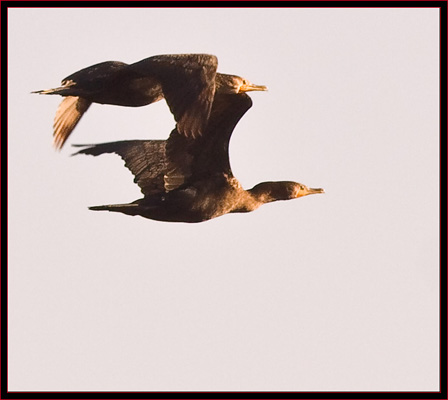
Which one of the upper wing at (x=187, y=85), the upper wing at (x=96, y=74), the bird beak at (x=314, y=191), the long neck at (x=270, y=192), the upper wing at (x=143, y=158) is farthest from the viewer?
the bird beak at (x=314, y=191)

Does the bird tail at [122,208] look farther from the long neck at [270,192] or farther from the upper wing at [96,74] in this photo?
the long neck at [270,192]

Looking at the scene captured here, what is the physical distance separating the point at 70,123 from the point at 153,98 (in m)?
1.59

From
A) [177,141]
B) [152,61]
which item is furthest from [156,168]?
[152,61]

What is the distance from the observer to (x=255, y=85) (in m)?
16.7

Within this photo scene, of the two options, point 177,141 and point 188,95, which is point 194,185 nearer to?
point 177,141

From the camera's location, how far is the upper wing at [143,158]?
1727 centimetres

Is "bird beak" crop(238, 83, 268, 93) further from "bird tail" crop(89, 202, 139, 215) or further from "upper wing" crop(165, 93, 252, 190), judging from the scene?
"bird tail" crop(89, 202, 139, 215)

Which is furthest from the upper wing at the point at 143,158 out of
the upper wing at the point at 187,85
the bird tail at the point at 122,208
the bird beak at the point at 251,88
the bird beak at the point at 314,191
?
the upper wing at the point at 187,85

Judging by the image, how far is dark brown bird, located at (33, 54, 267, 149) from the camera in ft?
50.2

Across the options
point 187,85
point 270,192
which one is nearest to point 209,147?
point 270,192

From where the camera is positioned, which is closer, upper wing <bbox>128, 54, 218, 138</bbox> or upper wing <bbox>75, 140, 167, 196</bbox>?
upper wing <bbox>128, 54, 218, 138</bbox>

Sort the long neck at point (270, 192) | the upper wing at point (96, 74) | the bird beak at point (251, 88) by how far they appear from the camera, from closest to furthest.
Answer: the upper wing at point (96, 74)
the bird beak at point (251, 88)
the long neck at point (270, 192)

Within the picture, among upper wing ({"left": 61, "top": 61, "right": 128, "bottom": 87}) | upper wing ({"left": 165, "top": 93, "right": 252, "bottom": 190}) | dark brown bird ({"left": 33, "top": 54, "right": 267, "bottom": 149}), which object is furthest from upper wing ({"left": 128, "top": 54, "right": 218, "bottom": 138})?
upper wing ({"left": 165, "top": 93, "right": 252, "bottom": 190})

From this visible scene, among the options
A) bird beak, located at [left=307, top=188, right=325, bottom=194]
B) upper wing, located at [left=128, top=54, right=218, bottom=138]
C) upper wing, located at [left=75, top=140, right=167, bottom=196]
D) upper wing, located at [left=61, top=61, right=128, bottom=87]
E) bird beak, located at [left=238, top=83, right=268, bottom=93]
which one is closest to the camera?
upper wing, located at [left=128, top=54, right=218, bottom=138]
